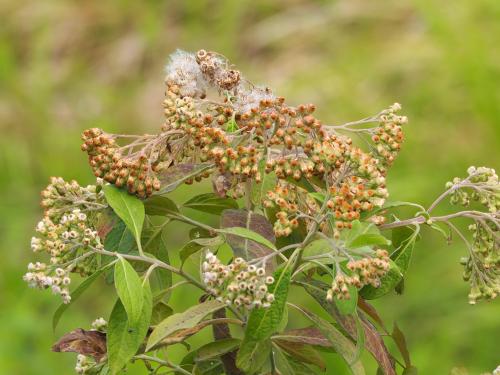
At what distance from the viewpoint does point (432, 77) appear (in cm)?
640

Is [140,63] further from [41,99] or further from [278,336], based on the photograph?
[278,336]

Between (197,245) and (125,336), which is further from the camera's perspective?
(197,245)

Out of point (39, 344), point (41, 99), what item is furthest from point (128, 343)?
point (41, 99)

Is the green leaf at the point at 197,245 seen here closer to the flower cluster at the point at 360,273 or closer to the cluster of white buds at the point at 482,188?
the flower cluster at the point at 360,273

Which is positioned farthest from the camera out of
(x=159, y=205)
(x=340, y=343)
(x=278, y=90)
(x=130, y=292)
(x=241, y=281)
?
(x=278, y=90)

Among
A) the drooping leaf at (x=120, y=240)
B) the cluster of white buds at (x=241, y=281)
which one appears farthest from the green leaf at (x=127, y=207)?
the cluster of white buds at (x=241, y=281)

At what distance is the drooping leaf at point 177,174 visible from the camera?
5.80 ft

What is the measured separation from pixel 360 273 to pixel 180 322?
34cm

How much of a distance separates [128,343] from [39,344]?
346 cm

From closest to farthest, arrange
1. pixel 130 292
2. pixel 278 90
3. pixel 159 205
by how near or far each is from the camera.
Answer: pixel 130 292, pixel 159 205, pixel 278 90

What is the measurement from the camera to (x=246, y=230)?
1.68 metres

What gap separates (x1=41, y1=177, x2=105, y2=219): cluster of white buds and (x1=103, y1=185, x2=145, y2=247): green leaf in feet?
0.22

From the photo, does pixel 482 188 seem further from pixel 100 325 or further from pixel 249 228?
pixel 100 325

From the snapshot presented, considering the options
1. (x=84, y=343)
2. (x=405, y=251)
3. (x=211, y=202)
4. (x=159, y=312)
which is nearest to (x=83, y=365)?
(x=84, y=343)
